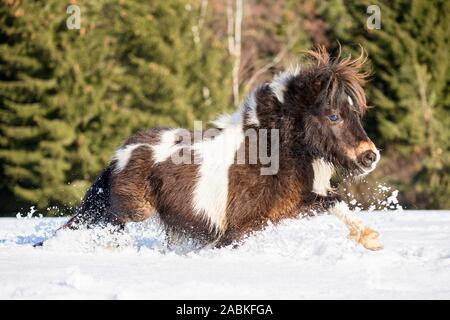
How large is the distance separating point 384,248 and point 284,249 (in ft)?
2.98

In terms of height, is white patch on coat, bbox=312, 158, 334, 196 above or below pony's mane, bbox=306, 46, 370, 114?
below

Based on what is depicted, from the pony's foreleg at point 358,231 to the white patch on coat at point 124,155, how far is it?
1.87 metres

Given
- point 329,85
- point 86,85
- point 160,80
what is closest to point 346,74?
point 329,85

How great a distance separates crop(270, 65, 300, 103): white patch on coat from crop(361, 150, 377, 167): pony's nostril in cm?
89

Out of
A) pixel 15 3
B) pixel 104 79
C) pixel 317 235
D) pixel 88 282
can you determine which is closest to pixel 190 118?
pixel 104 79

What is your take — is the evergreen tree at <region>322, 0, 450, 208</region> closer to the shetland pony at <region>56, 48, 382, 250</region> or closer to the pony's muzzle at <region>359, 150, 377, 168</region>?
the shetland pony at <region>56, 48, 382, 250</region>

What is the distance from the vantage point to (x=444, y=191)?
27.6 m

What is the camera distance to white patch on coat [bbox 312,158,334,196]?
8.33 meters

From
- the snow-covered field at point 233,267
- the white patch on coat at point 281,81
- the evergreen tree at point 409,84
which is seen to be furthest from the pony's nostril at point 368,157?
the evergreen tree at point 409,84

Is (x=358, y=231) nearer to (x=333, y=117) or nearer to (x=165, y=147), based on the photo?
(x=333, y=117)

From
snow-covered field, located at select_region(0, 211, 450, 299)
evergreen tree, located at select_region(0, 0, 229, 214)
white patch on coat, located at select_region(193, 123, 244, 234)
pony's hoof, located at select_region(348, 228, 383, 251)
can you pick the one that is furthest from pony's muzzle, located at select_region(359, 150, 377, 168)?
evergreen tree, located at select_region(0, 0, 229, 214)

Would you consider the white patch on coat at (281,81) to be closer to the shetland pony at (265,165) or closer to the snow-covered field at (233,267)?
the shetland pony at (265,165)

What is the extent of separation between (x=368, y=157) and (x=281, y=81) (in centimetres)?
109

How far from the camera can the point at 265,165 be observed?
8258 millimetres
